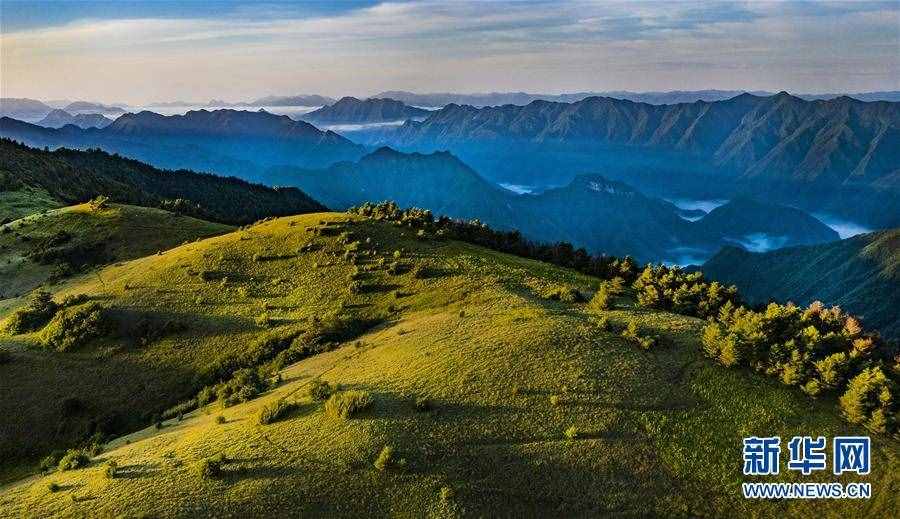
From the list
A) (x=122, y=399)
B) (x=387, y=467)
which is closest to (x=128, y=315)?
(x=122, y=399)

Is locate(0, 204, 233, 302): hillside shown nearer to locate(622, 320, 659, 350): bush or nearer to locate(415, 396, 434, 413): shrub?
locate(415, 396, 434, 413): shrub

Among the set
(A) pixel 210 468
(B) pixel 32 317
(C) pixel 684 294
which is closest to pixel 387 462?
(A) pixel 210 468

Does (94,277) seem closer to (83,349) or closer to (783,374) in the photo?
(83,349)

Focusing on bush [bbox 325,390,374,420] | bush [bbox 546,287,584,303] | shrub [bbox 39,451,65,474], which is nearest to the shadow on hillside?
shrub [bbox 39,451,65,474]

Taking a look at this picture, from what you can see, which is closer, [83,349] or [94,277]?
[83,349]

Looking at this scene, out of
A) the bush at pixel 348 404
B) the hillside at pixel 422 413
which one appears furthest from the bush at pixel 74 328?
the bush at pixel 348 404

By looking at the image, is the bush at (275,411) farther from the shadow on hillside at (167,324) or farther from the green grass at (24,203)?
the green grass at (24,203)

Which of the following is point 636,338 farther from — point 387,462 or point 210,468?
point 210,468
